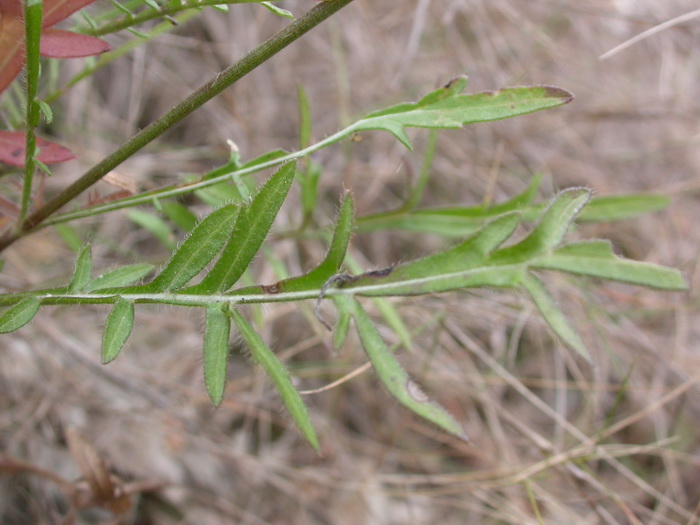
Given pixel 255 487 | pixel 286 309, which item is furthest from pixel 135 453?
pixel 286 309

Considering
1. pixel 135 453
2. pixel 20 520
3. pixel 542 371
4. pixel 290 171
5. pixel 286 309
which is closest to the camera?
pixel 290 171

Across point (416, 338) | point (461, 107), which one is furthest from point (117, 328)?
point (416, 338)

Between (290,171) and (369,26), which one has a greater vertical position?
(290,171)

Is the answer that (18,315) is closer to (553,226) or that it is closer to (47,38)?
(47,38)

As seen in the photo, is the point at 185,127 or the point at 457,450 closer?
the point at 457,450

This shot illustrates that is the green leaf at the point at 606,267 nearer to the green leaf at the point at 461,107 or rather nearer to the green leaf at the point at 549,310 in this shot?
the green leaf at the point at 549,310

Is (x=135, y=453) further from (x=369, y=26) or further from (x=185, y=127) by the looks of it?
(x=369, y=26)

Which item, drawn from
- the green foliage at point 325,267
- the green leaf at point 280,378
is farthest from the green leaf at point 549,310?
the green leaf at point 280,378
